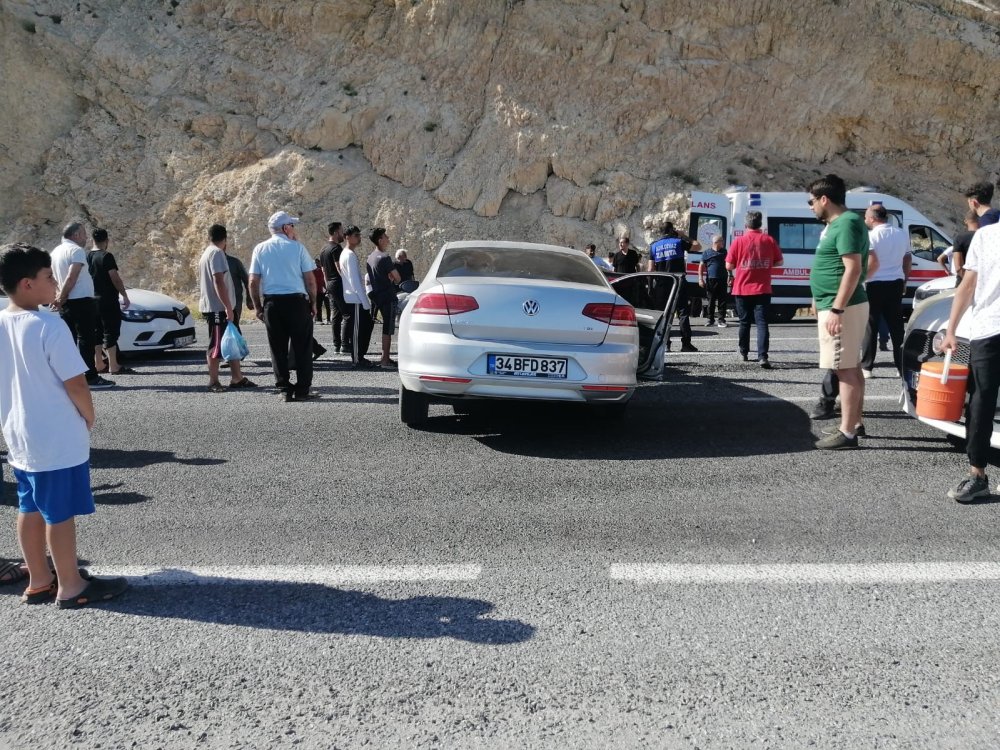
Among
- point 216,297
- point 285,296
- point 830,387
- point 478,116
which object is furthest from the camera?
point 478,116

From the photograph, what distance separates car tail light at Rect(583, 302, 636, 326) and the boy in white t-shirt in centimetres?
363

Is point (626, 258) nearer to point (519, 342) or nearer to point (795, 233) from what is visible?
point (795, 233)

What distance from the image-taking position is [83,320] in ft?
28.3

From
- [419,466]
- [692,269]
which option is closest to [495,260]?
[419,466]

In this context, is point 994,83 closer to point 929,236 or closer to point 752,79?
point 752,79

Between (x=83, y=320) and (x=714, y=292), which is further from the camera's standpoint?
(x=714, y=292)

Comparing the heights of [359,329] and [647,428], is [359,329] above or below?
above

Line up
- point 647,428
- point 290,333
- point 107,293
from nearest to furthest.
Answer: point 647,428
point 290,333
point 107,293

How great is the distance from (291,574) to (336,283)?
7921 millimetres

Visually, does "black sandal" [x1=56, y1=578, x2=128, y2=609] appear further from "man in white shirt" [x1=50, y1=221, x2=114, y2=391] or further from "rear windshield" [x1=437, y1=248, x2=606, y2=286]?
"man in white shirt" [x1=50, y1=221, x2=114, y2=391]

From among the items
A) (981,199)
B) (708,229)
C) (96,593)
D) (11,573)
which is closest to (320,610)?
(96,593)

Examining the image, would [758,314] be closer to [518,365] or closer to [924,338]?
[924,338]

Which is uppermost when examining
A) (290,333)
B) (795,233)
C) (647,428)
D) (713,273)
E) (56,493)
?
(795,233)

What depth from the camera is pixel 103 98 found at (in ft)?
98.5
